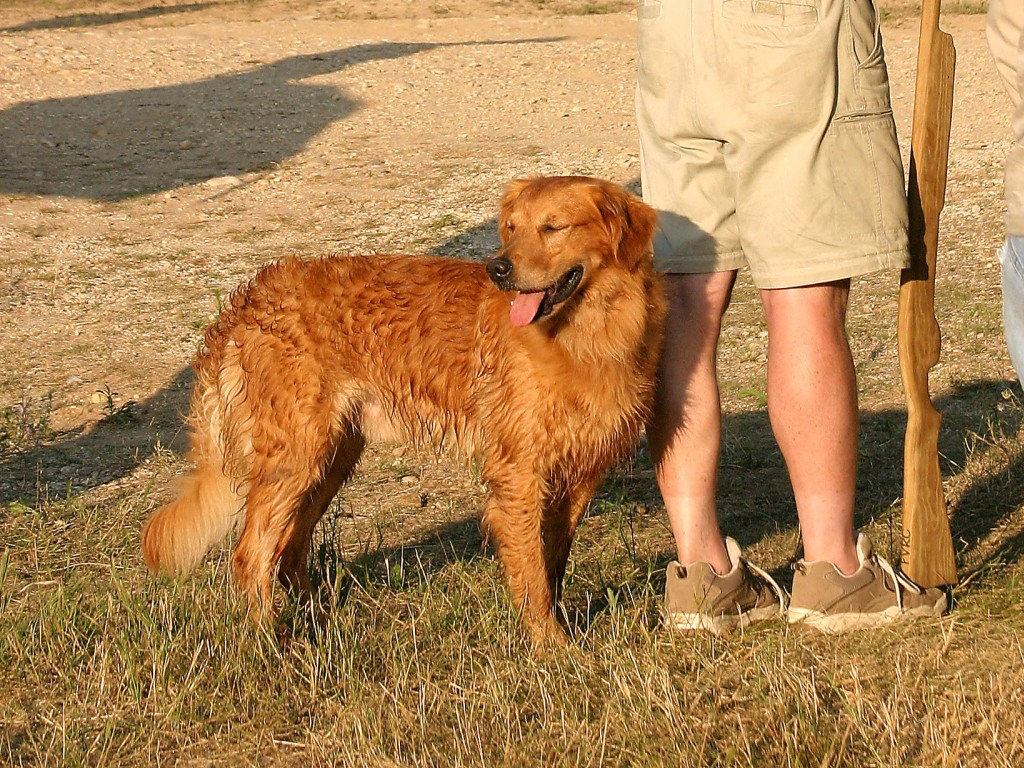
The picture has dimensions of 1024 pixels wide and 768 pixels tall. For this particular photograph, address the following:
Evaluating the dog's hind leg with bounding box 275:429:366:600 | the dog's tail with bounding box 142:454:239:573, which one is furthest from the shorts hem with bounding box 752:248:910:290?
the dog's tail with bounding box 142:454:239:573

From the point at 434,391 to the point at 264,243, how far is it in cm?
559

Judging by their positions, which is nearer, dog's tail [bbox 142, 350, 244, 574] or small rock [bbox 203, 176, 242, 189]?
dog's tail [bbox 142, 350, 244, 574]

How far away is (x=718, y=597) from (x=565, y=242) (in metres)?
1.14

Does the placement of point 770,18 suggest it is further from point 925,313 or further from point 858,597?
point 858,597

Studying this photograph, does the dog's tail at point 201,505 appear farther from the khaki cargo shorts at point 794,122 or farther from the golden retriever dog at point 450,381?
the khaki cargo shorts at point 794,122

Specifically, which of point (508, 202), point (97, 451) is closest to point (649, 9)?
point (508, 202)

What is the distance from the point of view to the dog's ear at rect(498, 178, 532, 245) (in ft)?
12.6

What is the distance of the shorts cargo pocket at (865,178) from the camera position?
3.56m

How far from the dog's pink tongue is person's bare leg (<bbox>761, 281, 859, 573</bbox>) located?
0.65 m

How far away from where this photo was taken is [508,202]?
3.88m

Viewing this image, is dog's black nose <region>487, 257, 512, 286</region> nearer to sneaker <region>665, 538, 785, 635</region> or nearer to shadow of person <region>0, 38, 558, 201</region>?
sneaker <region>665, 538, 785, 635</region>

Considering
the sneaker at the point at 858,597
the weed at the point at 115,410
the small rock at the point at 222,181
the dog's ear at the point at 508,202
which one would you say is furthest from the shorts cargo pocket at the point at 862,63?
the small rock at the point at 222,181

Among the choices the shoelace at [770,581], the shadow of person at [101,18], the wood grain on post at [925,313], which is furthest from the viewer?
the shadow of person at [101,18]

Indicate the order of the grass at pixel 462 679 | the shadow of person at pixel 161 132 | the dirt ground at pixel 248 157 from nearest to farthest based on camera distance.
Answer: the grass at pixel 462 679, the dirt ground at pixel 248 157, the shadow of person at pixel 161 132
